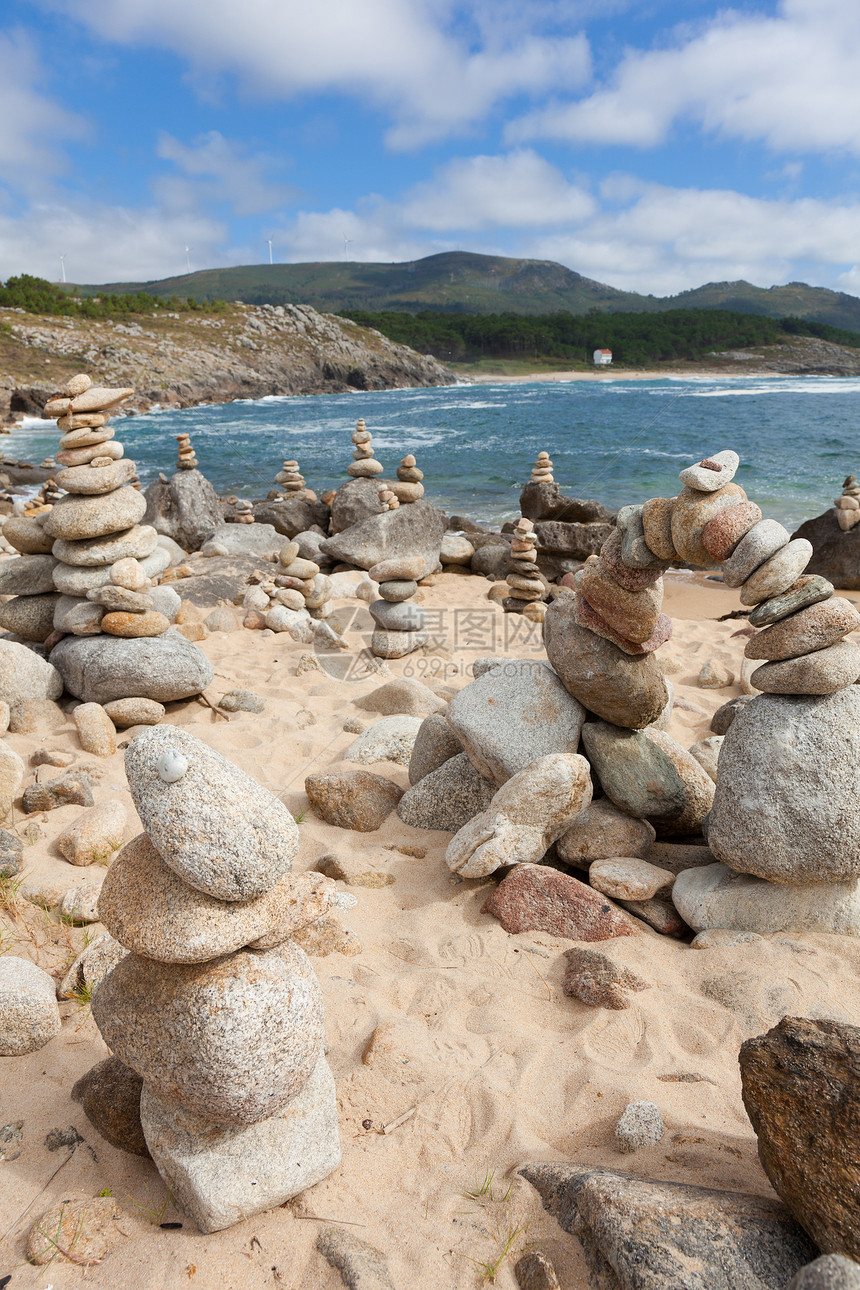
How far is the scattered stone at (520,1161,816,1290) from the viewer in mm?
1657

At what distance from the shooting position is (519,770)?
391cm

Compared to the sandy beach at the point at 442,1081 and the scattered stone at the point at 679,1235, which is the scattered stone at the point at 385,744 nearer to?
the sandy beach at the point at 442,1081

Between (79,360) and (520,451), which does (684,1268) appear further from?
(79,360)

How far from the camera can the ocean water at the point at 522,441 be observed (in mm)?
21250

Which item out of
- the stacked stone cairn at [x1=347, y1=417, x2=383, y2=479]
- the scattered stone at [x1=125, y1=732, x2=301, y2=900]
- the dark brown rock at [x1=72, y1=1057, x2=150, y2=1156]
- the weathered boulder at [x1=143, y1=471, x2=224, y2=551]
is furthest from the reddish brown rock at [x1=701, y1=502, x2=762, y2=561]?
the weathered boulder at [x1=143, y1=471, x2=224, y2=551]

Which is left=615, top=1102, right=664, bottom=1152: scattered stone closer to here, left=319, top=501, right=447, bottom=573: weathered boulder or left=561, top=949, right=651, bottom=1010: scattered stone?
left=561, top=949, right=651, bottom=1010: scattered stone

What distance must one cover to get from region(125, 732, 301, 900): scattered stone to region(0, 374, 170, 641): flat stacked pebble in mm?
4184

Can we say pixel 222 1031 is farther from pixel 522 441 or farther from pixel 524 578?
pixel 522 441


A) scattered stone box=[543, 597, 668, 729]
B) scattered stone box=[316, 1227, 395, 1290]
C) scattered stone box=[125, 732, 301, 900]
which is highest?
scattered stone box=[125, 732, 301, 900]

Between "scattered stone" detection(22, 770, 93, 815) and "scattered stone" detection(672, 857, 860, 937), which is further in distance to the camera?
"scattered stone" detection(22, 770, 93, 815)

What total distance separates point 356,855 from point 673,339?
280ft

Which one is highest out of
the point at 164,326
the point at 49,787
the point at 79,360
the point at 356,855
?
the point at 164,326

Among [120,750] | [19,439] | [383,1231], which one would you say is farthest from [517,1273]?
[19,439]

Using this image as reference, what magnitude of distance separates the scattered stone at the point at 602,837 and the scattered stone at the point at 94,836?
233 centimetres
